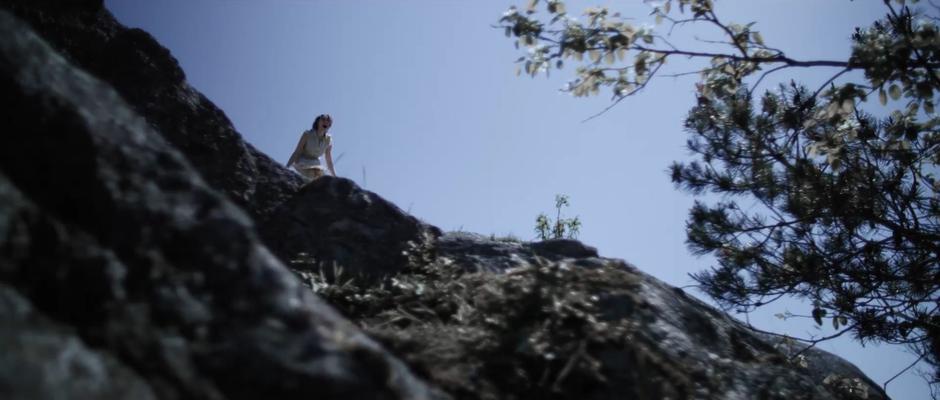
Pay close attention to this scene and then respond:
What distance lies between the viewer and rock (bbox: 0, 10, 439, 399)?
3.68 ft

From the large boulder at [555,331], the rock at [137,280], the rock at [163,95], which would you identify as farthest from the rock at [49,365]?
the rock at [163,95]

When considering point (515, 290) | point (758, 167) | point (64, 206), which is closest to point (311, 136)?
point (758, 167)

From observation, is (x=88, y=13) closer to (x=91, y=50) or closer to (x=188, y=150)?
(x=91, y=50)

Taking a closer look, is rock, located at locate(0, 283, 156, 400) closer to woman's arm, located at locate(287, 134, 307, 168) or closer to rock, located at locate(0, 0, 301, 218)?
rock, located at locate(0, 0, 301, 218)

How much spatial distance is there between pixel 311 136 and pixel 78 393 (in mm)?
7003

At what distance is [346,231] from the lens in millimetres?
3416

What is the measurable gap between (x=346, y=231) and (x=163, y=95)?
5.01 feet

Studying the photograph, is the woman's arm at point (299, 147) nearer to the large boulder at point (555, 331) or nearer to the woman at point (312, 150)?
the woman at point (312, 150)

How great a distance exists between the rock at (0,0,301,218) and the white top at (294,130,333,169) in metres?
3.72

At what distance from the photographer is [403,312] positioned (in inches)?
103

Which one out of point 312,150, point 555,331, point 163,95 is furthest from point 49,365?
point 312,150

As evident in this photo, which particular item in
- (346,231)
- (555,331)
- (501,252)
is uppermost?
(501,252)

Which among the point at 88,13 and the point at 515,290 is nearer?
the point at 515,290

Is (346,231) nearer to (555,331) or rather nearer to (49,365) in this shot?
(555,331)
